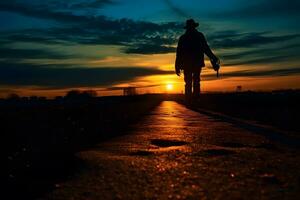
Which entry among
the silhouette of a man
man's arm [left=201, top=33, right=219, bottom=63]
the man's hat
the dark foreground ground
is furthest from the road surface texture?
man's arm [left=201, top=33, right=219, bottom=63]

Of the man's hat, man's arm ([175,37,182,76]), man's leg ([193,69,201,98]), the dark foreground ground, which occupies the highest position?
the man's hat

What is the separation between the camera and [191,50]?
69.4 ft

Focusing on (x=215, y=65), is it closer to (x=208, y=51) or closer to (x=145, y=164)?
(x=208, y=51)

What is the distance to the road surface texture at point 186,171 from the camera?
3.67 m

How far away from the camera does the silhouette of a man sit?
829 inches

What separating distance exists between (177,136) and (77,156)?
2.69 m

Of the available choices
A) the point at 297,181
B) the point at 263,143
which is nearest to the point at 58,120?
the point at 263,143

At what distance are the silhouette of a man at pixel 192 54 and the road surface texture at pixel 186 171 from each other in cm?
1420

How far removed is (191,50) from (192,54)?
0.57 feet

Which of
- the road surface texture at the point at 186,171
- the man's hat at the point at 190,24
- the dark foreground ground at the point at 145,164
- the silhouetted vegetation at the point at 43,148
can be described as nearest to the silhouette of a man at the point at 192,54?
the man's hat at the point at 190,24

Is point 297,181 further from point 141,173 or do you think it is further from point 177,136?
point 177,136

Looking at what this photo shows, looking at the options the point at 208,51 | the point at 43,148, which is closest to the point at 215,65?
the point at 208,51

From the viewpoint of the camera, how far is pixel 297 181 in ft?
13.4

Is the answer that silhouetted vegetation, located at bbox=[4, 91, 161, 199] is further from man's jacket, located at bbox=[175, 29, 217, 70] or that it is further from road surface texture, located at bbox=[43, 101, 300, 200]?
man's jacket, located at bbox=[175, 29, 217, 70]
